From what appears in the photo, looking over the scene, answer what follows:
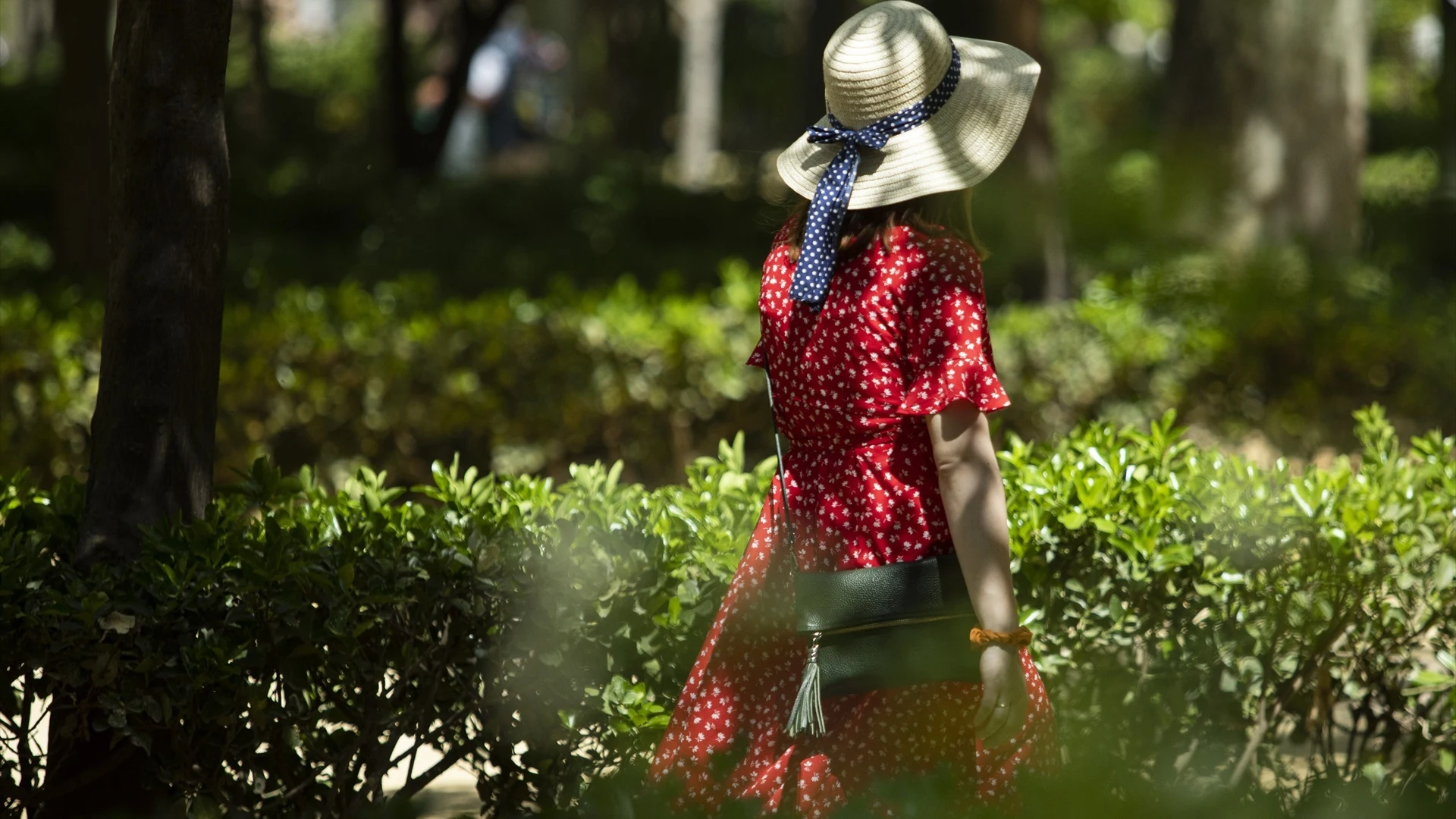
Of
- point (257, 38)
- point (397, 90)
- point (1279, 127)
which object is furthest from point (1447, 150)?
point (257, 38)

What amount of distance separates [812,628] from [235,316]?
15.4 feet

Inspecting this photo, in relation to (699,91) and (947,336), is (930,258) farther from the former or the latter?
(699,91)

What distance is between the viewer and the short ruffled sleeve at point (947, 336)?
2410 mm

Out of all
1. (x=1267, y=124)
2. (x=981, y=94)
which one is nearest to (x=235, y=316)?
(x=981, y=94)

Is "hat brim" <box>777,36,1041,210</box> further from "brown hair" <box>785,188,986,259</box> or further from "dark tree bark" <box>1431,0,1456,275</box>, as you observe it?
"dark tree bark" <box>1431,0,1456,275</box>

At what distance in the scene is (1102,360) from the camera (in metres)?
7.17

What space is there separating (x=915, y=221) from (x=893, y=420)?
34 cm

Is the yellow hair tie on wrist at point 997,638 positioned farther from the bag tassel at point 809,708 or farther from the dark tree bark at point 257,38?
the dark tree bark at point 257,38

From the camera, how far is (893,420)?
2.54 m

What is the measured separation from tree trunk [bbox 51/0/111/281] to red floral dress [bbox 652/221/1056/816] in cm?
577

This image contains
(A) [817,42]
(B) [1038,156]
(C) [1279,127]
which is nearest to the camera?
(B) [1038,156]

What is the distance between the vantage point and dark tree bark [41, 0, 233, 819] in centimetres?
307

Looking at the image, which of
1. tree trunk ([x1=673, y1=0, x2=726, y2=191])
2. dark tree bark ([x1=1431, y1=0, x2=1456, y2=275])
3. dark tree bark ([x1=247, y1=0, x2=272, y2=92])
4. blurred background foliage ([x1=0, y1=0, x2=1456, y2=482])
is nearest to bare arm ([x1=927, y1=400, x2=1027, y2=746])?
blurred background foliage ([x1=0, y1=0, x2=1456, y2=482])

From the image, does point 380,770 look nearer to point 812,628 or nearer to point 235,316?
point 812,628
